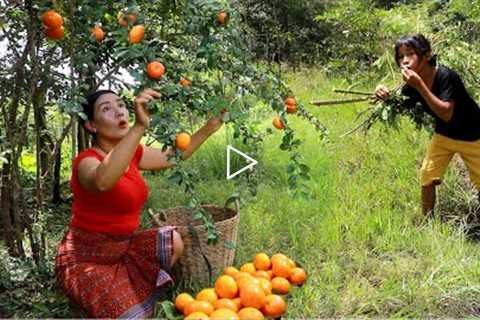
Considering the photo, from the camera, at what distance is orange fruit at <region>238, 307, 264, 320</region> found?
177cm

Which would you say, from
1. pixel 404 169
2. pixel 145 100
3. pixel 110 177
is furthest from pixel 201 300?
pixel 404 169

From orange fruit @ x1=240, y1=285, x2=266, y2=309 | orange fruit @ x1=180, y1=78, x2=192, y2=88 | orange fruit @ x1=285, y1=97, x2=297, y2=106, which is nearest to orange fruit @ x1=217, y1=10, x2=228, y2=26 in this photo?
orange fruit @ x1=180, y1=78, x2=192, y2=88

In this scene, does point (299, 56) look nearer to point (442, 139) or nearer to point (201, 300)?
point (442, 139)

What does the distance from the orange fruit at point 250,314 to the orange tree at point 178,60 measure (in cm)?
29

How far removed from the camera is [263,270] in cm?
216

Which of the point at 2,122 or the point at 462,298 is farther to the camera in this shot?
the point at 2,122

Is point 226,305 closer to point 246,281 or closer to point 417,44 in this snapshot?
point 246,281

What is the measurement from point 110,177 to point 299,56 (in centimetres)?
850

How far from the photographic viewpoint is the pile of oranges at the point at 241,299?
177cm

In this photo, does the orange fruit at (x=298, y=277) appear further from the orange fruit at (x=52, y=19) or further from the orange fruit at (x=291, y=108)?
the orange fruit at (x=52, y=19)

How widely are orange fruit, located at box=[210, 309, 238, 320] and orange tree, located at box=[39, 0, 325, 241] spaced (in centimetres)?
29

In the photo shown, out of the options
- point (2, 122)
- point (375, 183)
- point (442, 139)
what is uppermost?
point (2, 122)

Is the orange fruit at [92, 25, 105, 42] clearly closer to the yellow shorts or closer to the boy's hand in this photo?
the boy's hand

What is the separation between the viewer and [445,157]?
123 inches
